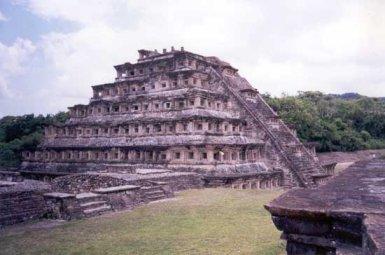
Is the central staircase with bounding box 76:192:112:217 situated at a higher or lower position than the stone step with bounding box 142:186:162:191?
lower

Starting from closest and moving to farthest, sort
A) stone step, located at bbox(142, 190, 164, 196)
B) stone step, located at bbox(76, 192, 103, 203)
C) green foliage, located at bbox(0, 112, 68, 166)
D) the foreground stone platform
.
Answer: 1. the foreground stone platform
2. stone step, located at bbox(76, 192, 103, 203)
3. stone step, located at bbox(142, 190, 164, 196)
4. green foliage, located at bbox(0, 112, 68, 166)

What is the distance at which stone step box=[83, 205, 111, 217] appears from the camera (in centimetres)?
1487

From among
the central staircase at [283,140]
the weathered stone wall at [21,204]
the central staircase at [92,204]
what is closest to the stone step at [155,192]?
the central staircase at [92,204]

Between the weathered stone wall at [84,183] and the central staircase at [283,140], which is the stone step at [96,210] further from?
the central staircase at [283,140]

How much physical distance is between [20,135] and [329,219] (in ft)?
187

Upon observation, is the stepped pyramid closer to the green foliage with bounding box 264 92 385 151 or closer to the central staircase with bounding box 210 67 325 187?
the central staircase with bounding box 210 67 325 187

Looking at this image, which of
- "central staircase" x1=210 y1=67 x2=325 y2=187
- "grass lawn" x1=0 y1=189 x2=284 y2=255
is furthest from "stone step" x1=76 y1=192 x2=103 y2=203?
"central staircase" x1=210 y1=67 x2=325 y2=187

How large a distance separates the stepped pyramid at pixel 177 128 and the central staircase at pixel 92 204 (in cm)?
946

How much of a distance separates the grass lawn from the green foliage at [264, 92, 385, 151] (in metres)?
29.9

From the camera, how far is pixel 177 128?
28375 millimetres

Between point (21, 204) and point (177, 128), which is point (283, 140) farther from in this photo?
point (21, 204)

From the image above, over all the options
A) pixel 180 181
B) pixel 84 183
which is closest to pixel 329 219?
pixel 84 183

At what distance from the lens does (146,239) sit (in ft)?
35.7

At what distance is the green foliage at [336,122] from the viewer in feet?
149
